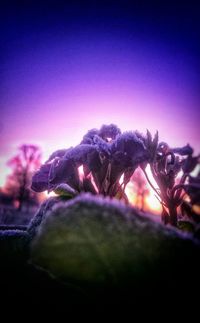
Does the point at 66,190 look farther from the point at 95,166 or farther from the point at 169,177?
the point at 169,177

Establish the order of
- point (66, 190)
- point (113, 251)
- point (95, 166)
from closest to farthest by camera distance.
A: point (113, 251) < point (95, 166) < point (66, 190)

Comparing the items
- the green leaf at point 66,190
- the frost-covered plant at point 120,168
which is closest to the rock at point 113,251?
the frost-covered plant at point 120,168

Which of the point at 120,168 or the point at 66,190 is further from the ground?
the point at 120,168

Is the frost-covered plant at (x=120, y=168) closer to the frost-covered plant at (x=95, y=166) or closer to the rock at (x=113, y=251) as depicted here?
the frost-covered plant at (x=95, y=166)

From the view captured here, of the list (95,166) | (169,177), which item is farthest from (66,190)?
(169,177)

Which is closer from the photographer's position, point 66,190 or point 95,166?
point 95,166

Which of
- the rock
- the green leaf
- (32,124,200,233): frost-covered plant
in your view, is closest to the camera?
the rock

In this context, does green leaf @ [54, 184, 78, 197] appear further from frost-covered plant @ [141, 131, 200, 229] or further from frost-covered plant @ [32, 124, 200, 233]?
frost-covered plant @ [141, 131, 200, 229]

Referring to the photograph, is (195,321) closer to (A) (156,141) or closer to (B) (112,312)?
(B) (112,312)

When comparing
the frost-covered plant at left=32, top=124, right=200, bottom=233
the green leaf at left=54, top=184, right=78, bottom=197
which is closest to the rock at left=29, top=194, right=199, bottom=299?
the frost-covered plant at left=32, top=124, right=200, bottom=233
